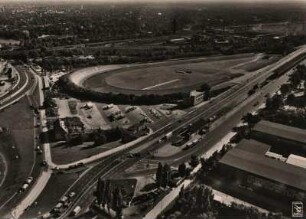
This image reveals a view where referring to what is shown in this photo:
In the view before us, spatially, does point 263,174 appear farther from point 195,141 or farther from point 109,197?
point 109,197

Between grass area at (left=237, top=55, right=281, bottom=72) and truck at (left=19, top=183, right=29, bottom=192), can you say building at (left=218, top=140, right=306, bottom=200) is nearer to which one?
truck at (left=19, top=183, right=29, bottom=192)

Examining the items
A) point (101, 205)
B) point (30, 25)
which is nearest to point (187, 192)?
point (101, 205)

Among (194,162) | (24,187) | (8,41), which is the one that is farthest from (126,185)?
(8,41)

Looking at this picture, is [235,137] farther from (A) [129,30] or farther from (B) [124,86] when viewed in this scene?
(A) [129,30]

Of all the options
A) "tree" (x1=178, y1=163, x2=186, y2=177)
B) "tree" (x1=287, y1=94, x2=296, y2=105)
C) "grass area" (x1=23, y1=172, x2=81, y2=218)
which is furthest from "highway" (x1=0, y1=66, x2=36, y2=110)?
"tree" (x1=287, y1=94, x2=296, y2=105)

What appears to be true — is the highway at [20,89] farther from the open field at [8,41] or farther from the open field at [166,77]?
the open field at [8,41]

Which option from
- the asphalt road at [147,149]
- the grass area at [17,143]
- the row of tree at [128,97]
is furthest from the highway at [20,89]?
the asphalt road at [147,149]
